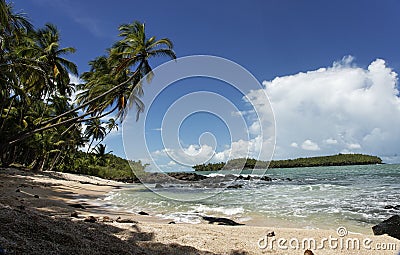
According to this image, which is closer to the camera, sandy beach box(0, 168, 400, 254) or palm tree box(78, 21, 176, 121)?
sandy beach box(0, 168, 400, 254)

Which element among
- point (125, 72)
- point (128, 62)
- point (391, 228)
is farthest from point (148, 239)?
point (125, 72)

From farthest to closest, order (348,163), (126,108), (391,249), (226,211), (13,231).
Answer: (348,163), (126,108), (226,211), (391,249), (13,231)

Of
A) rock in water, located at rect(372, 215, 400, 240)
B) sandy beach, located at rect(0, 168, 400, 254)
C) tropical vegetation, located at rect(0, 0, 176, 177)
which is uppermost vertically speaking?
tropical vegetation, located at rect(0, 0, 176, 177)

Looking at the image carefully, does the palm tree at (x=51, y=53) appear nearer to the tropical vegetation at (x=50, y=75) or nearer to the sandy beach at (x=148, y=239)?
the tropical vegetation at (x=50, y=75)

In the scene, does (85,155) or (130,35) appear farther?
(85,155)

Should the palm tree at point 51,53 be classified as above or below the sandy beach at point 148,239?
above

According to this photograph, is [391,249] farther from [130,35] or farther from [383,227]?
[130,35]

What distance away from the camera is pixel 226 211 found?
11.6 meters

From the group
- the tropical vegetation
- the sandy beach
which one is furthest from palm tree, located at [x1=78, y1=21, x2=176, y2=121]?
the sandy beach

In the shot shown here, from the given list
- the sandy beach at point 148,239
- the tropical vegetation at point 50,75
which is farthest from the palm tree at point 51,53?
the sandy beach at point 148,239

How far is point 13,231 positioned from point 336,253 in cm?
536

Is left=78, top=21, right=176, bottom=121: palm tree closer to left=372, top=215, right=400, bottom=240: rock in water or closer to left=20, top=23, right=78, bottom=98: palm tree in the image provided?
left=20, top=23, right=78, bottom=98: palm tree

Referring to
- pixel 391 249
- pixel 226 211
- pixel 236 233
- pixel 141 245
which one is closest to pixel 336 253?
pixel 391 249

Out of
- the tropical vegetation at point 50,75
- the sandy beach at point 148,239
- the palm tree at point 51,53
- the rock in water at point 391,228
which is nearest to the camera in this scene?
the sandy beach at point 148,239
